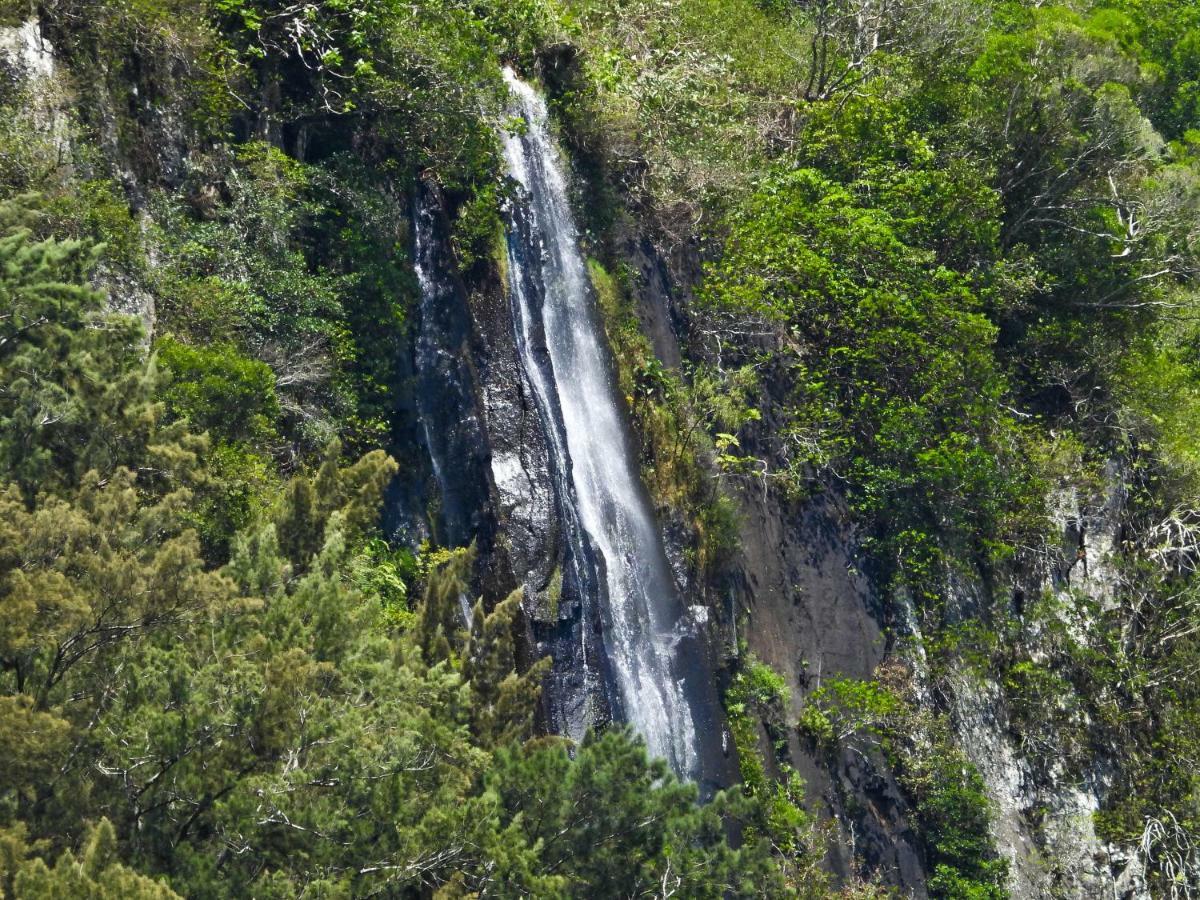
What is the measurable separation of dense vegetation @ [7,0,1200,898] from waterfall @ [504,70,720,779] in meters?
0.74

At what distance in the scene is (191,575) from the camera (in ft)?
29.9

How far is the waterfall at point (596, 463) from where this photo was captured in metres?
16.4

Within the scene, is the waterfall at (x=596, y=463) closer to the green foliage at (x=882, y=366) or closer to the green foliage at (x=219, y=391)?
the green foliage at (x=882, y=366)

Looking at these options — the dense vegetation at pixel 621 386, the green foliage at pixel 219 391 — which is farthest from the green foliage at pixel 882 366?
the green foliage at pixel 219 391

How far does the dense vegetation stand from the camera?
891 cm

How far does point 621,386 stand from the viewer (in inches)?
754

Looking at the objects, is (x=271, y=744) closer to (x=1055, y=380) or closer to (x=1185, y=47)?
(x=1055, y=380)

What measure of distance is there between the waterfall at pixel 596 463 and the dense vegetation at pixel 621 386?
2.41 ft

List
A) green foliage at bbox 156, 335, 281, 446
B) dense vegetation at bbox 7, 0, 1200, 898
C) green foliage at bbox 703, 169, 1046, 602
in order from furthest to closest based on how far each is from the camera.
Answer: green foliage at bbox 703, 169, 1046, 602 < green foliage at bbox 156, 335, 281, 446 < dense vegetation at bbox 7, 0, 1200, 898

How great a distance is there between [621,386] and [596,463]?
1.87 m

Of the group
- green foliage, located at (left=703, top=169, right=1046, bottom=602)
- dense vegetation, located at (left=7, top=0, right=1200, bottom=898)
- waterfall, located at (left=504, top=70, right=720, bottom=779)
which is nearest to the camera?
dense vegetation, located at (left=7, top=0, right=1200, bottom=898)

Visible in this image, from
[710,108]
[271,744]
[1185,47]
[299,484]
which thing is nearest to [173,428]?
[299,484]

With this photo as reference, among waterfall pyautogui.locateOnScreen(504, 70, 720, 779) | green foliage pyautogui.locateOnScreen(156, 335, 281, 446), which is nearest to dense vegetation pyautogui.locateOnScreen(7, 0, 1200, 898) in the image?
green foliage pyautogui.locateOnScreen(156, 335, 281, 446)

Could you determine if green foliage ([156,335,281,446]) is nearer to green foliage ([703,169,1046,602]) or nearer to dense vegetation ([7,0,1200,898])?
dense vegetation ([7,0,1200,898])
